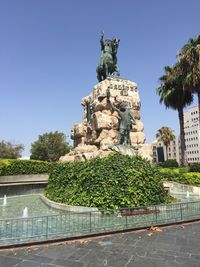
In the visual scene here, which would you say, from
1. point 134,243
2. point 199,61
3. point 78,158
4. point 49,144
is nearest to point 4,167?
point 78,158

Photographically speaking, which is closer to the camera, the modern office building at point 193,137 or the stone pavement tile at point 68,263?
the stone pavement tile at point 68,263

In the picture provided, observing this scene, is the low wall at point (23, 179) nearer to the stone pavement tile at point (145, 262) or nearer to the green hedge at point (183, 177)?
the green hedge at point (183, 177)

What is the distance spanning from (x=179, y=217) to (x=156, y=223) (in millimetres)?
A: 1143

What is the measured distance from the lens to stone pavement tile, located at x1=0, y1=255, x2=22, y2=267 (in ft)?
18.1

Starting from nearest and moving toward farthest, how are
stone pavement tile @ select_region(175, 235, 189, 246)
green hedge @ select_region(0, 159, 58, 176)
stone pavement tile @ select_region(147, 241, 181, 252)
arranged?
1. stone pavement tile @ select_region(147, 241, 181, 252)
2. stone pavement tile @ select_region(175, 235, 189, 246)
3. green hedge @ select_region(0, 159, 58, 176)

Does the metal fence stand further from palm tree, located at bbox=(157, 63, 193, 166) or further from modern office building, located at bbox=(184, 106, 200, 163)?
modern office building, located at bbox=(184, 106, 200, 163)

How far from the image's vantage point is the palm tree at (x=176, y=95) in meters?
28.2

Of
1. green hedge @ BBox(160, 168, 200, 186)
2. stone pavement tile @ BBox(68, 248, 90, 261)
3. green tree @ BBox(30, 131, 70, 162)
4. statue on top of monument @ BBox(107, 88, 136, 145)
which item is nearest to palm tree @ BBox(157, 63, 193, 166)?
green hedge @ BBox(160, 168, 200, 186)

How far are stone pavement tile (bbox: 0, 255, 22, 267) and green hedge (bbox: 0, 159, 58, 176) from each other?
16681 millimetres

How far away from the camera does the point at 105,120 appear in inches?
727

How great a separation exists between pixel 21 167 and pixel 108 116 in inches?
365

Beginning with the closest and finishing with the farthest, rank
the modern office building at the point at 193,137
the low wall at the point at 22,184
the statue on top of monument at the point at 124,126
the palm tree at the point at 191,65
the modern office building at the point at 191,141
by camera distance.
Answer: the statue on top of monument at the point at 124,126
the low wall at the point at 22,184
the palm tree at the point at 191,65
the modern office building at the point at 193,137
the modern office building at the point at 191,141

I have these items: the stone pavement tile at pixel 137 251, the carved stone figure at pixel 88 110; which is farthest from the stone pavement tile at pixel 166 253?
the carved stone figure at pixel 88 110

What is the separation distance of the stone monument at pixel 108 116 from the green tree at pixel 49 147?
34.5 metres
